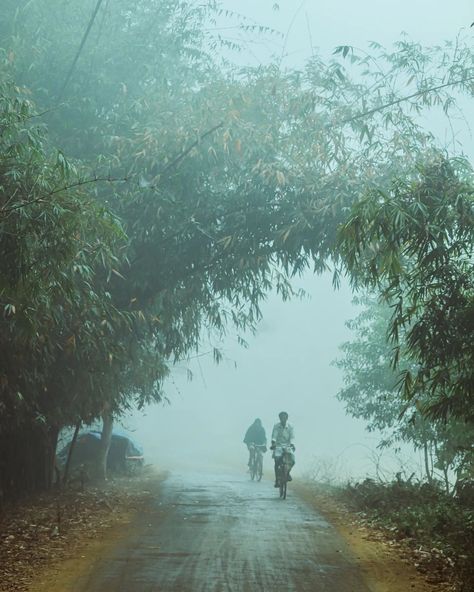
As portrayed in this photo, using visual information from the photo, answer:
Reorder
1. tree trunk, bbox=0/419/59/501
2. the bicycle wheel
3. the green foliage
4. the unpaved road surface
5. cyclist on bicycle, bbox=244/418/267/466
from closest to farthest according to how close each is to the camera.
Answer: the unpaved road surface
the green foliage
tree trunk, bbox=0/419/59/501
the bicycle wheel
cyclist on bicycle, bbox=244/418/267/466

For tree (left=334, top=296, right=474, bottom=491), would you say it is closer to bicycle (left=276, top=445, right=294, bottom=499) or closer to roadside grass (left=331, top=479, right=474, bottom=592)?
bicycle (left=276, top=445, right=294, bottom=499)

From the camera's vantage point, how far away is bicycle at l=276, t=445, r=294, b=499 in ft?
48.9

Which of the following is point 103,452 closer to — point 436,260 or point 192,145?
point 192,145

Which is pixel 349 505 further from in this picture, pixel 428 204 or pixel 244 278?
pixel 428 204

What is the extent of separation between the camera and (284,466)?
49.5ft

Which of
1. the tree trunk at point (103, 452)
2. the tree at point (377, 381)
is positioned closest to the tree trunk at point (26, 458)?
the tree trunk at point (103, 452)

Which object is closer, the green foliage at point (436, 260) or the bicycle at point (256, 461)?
the green foliage at point (436, 260)

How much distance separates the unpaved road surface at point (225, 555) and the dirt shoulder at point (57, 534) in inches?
8.4

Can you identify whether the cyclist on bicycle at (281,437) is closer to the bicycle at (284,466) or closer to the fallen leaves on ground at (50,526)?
the bicycle at (284,466)

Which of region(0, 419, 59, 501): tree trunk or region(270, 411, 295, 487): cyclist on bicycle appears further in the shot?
region(270, 411, 295, 487): cyclist on bicycle

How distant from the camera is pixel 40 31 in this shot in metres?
12.1

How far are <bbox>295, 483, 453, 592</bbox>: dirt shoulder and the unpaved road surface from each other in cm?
15

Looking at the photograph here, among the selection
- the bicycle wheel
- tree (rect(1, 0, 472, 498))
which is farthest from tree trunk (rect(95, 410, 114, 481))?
tree (rect(1, 0, 472, 498))

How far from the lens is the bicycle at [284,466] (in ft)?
48.9
